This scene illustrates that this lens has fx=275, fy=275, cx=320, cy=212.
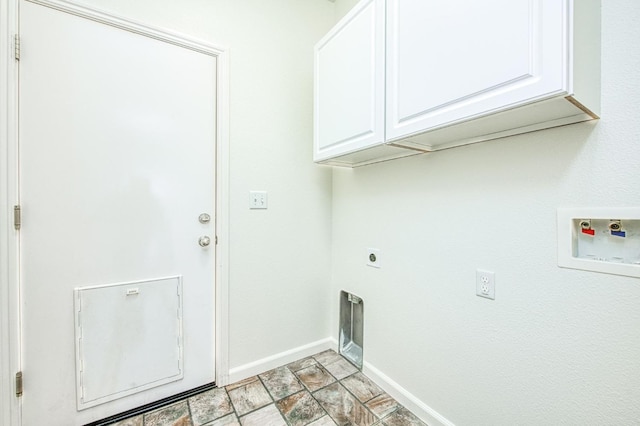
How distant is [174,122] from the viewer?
5.02 ft

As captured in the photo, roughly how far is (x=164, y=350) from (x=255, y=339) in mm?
525

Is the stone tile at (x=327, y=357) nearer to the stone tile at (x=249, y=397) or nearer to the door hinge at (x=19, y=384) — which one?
the stone tile at (x=249, y=397)

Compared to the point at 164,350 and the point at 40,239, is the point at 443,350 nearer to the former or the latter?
the point at 164,350

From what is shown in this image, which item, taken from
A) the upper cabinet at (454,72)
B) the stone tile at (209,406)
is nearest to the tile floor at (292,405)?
the stone tile at (209,406)

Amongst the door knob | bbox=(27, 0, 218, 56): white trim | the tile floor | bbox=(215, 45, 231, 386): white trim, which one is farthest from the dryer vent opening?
bbox=(27, 0, 218, 56): white trim

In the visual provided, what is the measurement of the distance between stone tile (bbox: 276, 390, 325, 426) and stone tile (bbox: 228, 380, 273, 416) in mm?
102

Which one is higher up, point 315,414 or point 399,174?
point 399,174

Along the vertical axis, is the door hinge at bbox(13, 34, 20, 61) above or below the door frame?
above

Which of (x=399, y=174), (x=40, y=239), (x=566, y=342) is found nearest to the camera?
(x=566, y=342)

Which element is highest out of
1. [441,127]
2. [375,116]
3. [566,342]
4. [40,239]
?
[375,116]

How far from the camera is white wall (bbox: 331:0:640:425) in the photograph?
2.75ft

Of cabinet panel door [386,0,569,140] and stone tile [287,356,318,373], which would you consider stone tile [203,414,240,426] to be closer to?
stone tile [287,356,318,373]

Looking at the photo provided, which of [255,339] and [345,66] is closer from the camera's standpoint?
[345,66]

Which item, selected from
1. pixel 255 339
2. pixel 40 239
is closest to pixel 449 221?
pixel 255 339
